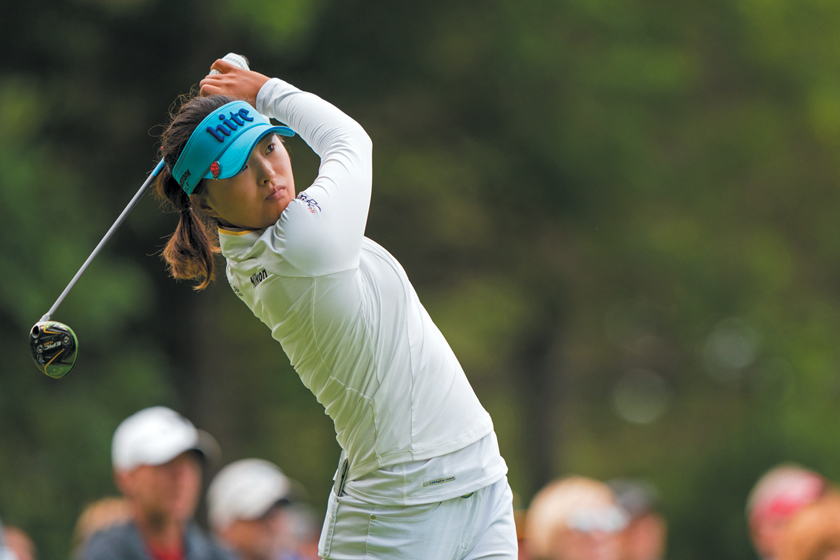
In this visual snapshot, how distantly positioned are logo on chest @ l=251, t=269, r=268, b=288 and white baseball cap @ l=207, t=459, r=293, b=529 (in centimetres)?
319

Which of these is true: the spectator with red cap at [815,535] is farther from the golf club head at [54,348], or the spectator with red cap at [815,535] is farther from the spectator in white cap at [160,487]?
the golf club head at [54,348]

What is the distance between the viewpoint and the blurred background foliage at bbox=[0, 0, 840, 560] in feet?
32.2

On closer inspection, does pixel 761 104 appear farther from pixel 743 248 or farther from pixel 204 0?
pixel 204 0

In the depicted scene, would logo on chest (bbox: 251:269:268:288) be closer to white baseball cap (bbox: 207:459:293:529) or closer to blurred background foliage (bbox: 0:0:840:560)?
white baseball cap (bbox: 207:459:293:529)

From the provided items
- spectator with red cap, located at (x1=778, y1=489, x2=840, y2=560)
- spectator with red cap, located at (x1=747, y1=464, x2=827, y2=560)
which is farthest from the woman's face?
spectator with red cap, located at (x1=747, y1=464, x2=827, y2=560)

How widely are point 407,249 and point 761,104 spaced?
17.4 ft

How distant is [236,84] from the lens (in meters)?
3.01

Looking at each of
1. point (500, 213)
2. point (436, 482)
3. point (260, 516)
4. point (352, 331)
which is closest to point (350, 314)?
point (352, 331)

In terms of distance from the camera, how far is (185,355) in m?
12.0

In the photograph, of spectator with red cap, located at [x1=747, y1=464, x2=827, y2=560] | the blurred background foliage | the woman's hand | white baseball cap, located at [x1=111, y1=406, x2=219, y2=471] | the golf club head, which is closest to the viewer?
the woman's hand

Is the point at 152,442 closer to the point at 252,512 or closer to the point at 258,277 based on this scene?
the point at 252,512

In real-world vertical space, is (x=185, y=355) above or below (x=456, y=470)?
below

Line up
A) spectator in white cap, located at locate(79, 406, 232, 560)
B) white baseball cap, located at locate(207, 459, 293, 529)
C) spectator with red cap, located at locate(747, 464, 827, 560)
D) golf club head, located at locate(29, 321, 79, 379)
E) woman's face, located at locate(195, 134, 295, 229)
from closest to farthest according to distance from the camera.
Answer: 1. woman's face, located at locate(195, 134, 295, 229)
2. golf club head, located at locate(29, 321, 79, 379)
3. spectator in white cap, located at locate(79, 406, 232, 560)
4. spectator with red cap, located at locate(747, 464, 827, 560)
5. white baseball cap, located at locate(207, 459, 293, 529)

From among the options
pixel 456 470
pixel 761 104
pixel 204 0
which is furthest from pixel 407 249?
pixel 456 470
